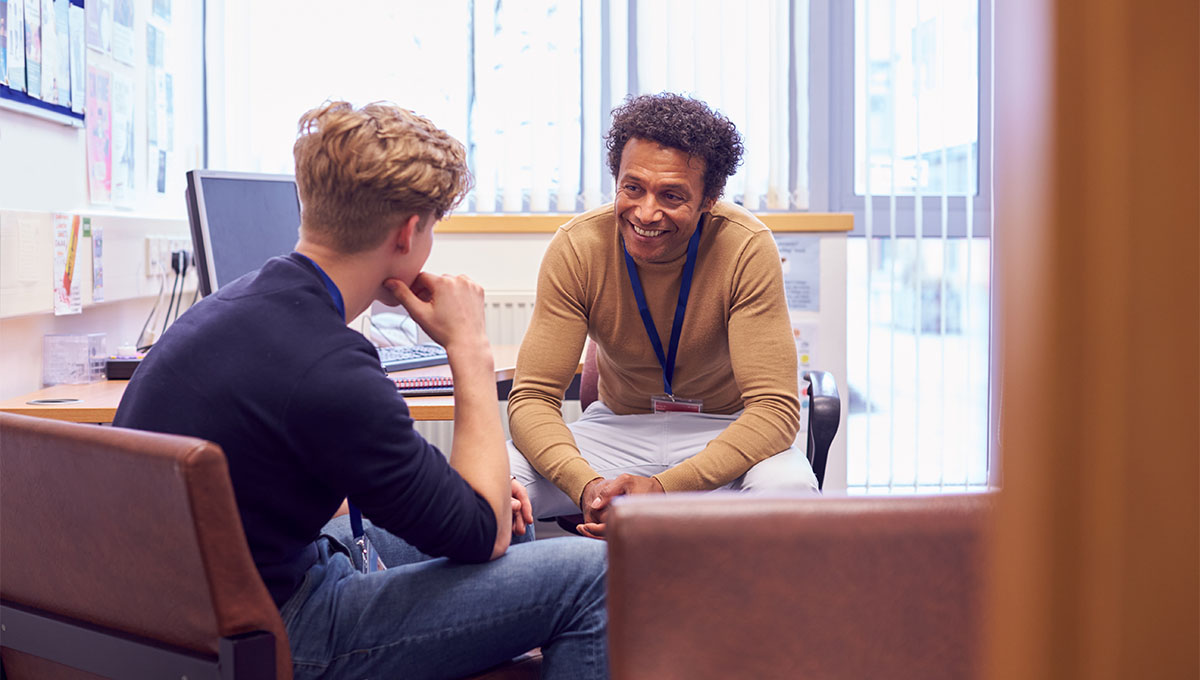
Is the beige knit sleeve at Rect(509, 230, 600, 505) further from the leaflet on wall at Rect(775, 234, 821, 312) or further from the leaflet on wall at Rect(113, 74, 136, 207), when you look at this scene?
the leaflet on wall at Rect(775, 234, 821, 312)

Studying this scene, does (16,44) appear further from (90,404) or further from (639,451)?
(639,451)

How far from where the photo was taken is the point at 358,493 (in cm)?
106

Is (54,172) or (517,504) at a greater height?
(54,172)

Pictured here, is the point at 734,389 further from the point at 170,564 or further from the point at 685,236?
the point at 170,564

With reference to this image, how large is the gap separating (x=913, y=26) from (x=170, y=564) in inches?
118

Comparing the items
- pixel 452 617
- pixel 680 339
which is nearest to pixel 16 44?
pixel 680 339

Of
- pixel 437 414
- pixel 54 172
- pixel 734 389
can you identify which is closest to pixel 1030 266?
pixel 437 414

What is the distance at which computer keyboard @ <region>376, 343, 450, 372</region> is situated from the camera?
2195 mm

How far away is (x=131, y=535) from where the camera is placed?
0.90 m

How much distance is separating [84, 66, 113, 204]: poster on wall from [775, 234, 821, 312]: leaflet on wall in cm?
195

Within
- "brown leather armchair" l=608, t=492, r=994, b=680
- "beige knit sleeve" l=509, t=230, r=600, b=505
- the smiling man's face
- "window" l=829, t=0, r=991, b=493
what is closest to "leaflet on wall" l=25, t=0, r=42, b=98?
"beige knit sleeve" l=509, t=230, r=600, b=505

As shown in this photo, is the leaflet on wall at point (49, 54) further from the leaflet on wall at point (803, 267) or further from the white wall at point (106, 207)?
the leaflet on wall at point (803, 267)

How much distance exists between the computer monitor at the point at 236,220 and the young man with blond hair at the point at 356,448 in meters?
0.93

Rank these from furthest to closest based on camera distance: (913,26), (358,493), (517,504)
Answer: (913,26) < (517,504) < (358,493)
